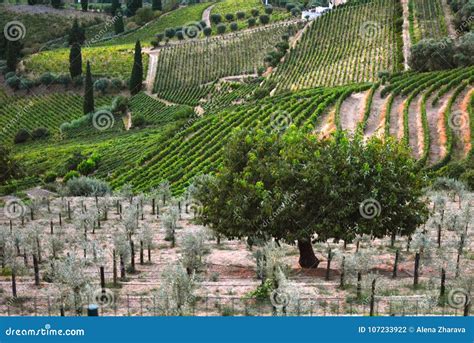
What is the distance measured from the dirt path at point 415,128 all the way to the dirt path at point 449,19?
4138cm

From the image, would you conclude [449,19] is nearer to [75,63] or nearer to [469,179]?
[75,63]

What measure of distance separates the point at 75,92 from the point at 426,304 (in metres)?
95.4

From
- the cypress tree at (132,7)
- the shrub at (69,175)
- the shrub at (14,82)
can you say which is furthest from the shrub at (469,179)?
the cypress tree at (132,7)

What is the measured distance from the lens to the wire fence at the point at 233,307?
18.4 meters

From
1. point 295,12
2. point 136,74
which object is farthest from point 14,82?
point 295,12

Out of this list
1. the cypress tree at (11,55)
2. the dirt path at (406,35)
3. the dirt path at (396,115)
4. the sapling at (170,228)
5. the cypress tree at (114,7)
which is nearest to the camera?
the sapling at (170,228)

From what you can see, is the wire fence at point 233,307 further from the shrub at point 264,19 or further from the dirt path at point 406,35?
the shrub at point 264,19

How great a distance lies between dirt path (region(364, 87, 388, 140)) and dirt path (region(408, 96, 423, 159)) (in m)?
2.33

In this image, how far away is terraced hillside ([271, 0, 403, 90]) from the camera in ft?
300

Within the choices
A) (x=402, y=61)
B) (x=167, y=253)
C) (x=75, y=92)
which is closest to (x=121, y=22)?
(x=75, y=92)

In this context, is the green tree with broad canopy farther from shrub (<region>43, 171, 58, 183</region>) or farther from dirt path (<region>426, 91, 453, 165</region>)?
shrub (<region>43, 171, 58, 183</region>)

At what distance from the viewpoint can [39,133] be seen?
89.9 m

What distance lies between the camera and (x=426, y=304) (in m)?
18.3

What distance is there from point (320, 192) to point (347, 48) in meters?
87.0
